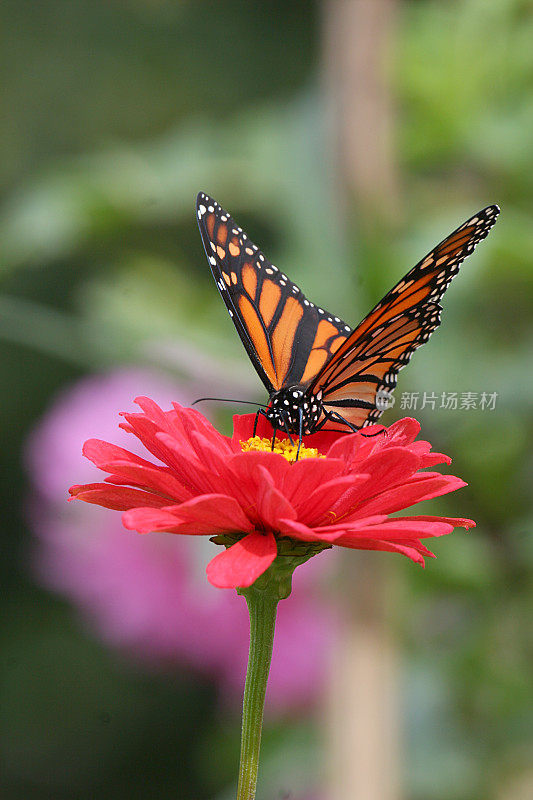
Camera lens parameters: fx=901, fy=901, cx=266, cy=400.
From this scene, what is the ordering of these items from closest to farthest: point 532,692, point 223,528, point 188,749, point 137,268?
point 223,528, point 532,692, point 137,268, point 188,749

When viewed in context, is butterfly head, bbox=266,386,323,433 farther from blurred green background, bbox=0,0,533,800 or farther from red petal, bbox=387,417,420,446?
blurred green background, bbox=0,0,533,800

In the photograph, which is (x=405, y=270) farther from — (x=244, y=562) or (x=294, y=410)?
(x=244, y=562)

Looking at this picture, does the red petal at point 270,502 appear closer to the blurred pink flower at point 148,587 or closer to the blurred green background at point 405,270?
the blurred green background at point 405,270

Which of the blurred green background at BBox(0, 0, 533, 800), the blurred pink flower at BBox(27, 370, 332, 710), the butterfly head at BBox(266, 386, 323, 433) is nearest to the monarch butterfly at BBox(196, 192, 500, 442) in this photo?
the butterfly head at BBox(266, 386, 323, 433)

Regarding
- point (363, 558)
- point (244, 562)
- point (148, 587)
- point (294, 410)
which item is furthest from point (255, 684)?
point (148, 587)

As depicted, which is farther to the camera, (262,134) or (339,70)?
(262,134)

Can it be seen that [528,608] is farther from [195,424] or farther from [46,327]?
[195,424]

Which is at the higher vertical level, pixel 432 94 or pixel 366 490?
pixel 432 94

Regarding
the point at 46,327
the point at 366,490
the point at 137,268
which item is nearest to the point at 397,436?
the point at 366,490
